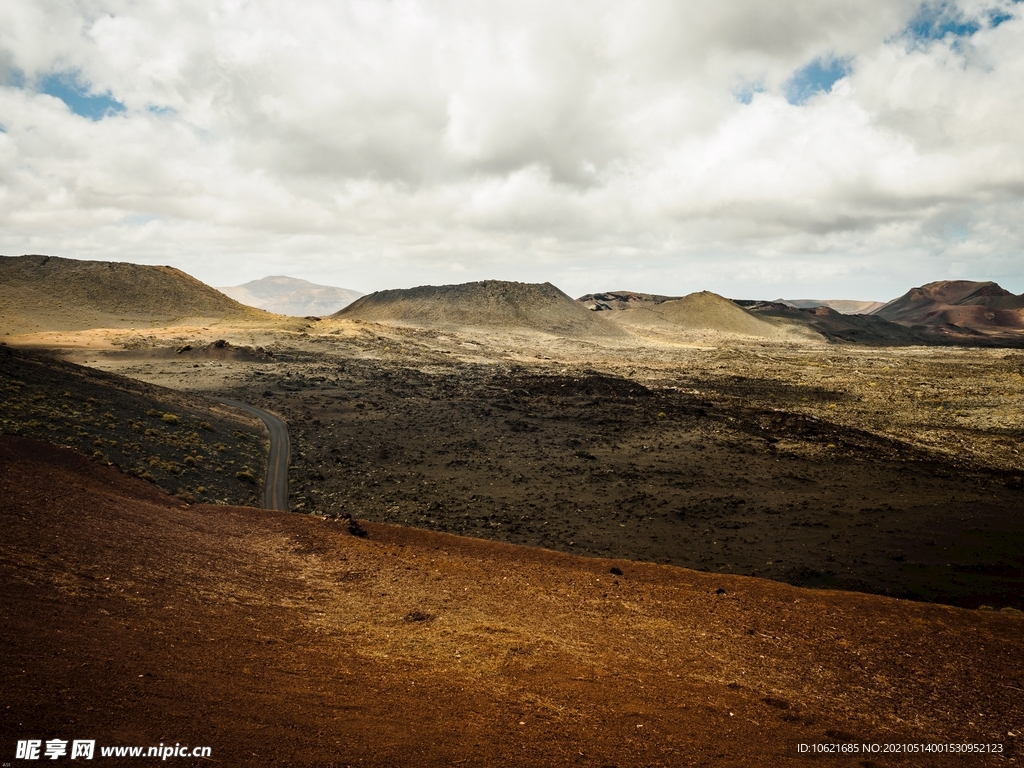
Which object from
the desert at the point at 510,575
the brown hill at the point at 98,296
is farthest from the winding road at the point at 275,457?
the brown hill at the point at 98,296

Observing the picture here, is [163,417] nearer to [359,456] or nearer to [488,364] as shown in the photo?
[359,456]

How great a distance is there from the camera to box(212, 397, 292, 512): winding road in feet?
64.2

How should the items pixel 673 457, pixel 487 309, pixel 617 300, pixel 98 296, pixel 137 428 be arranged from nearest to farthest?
pixel 137 428 → pixel 673 457 → pixel 98 296 → pixel 487 309 → pixel 617 300

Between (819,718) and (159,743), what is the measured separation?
24.2ft

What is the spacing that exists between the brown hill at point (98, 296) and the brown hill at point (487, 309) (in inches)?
1091

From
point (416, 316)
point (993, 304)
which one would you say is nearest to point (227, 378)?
point (416, 316)

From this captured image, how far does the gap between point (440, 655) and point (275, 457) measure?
1834 centimetres

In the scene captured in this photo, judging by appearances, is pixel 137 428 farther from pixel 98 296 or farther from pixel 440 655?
pixel 98 296

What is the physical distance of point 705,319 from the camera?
108875 millimetres

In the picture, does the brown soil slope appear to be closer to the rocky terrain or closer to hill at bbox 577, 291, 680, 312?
the rocky terrain

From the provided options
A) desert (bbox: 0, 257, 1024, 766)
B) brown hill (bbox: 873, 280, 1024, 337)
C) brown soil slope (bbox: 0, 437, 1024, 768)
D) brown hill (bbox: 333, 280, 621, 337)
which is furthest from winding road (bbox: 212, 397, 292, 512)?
brown hill (bbox: 873, 280, 1024, 337)

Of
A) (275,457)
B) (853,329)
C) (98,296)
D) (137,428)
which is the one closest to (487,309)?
(98,296)

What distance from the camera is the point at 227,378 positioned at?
3856cm

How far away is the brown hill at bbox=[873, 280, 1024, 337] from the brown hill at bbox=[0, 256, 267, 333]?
146 meters
